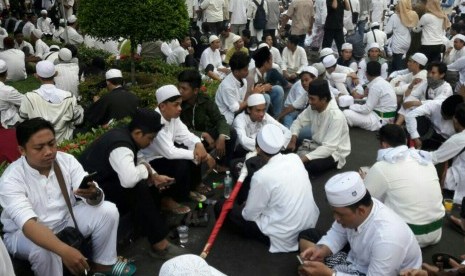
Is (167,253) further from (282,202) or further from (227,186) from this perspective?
(227,186)

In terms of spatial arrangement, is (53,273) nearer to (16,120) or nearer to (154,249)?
(154,249)

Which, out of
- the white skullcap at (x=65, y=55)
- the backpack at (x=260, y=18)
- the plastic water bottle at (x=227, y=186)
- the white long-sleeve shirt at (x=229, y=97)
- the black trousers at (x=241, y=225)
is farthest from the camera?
the backpack at (x=260, y=18)

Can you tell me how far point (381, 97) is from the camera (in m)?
8.26

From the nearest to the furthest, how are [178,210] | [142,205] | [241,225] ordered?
[142,205], [241,225], [178,210]

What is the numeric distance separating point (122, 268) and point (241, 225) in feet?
4.29

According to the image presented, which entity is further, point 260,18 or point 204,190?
point 260,18

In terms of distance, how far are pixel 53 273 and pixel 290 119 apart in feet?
17.2

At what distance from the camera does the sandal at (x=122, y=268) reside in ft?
14.1

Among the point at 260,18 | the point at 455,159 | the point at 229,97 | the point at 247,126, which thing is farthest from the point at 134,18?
the point at 260,18

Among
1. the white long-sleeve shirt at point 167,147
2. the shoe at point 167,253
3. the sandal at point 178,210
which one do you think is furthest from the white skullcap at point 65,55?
the shoe at point 167,253

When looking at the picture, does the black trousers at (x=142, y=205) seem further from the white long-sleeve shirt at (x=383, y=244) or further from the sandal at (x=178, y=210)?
the white long-sleeve shirt at (x=383, y=244)

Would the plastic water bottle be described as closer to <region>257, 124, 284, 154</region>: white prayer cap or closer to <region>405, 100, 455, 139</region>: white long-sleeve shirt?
<region>257, 124, 284, 154</region>: white prayer cap

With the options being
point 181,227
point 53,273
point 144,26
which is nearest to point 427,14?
point 144,26

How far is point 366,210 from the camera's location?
3596mm
